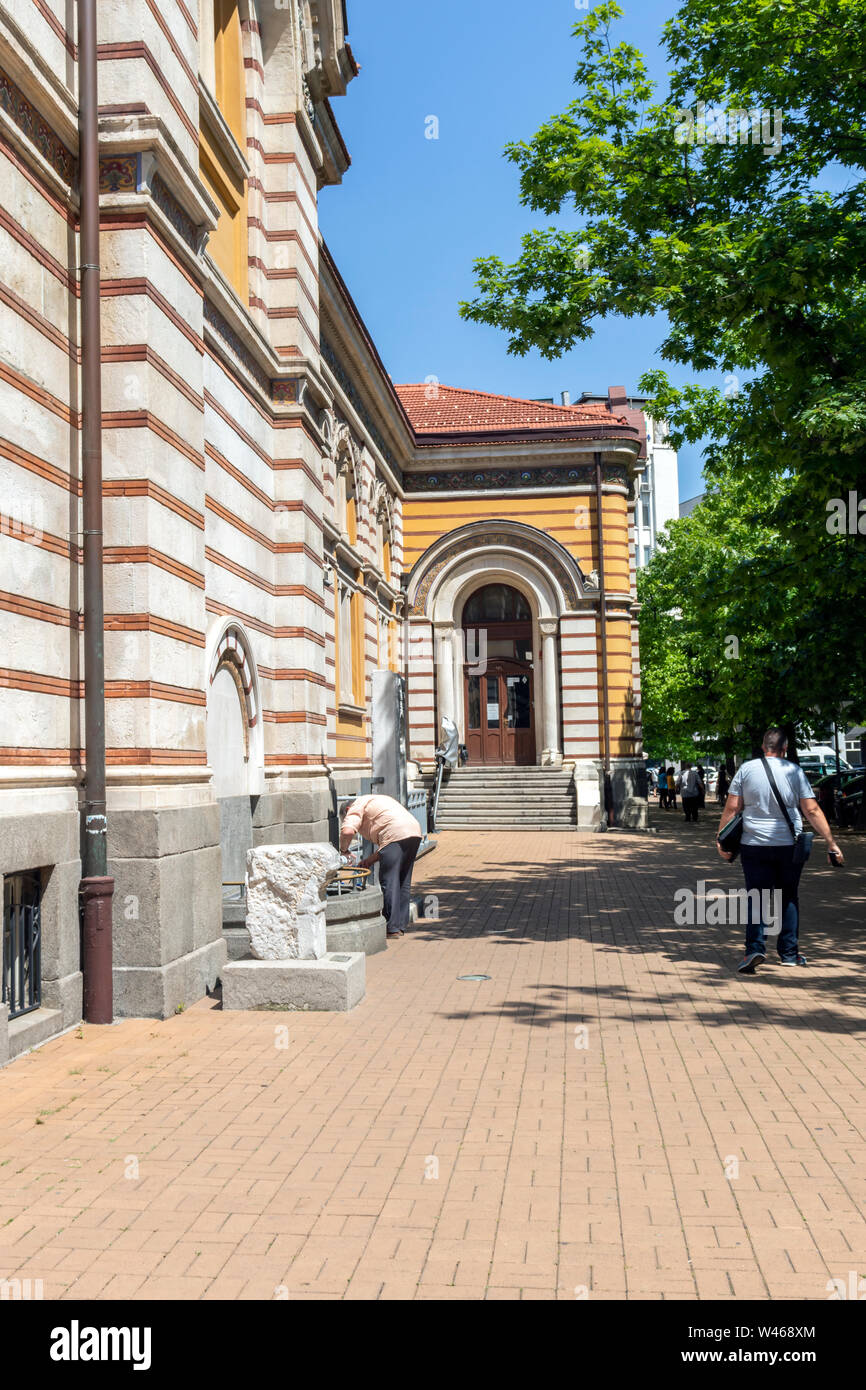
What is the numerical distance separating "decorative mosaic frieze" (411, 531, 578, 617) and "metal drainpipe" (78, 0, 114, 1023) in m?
20.9

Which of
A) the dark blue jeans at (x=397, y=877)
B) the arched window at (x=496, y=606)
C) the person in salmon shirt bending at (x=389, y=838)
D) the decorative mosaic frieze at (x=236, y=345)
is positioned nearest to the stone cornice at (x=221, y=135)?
the decorative mosaic frieze at (x=236, y=345)

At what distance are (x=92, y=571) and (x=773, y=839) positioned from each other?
18.7 ft

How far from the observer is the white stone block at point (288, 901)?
8539 millimetres

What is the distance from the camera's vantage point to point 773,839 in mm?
9758

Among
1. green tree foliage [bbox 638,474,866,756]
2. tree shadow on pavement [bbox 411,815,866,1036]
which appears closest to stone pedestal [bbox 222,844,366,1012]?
tree shadow on pavement [bbox 411,815,866,1036]

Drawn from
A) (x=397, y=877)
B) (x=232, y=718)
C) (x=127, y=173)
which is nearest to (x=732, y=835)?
(x=397, y=877)

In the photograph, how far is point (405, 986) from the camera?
942 cm

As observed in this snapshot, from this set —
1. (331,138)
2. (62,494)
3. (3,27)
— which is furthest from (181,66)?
(331,138)

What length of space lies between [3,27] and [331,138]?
32.2ft

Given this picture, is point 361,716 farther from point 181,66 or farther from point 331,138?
point 181,66

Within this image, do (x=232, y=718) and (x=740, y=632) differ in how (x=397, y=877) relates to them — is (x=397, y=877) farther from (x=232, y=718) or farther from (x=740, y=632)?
(x=740, y=632)

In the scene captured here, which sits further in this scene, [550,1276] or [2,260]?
[2,260]

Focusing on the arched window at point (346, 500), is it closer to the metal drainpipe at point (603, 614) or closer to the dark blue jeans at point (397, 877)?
the metal drainpipe at point (603, 614)

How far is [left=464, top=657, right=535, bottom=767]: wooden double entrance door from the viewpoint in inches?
1191
